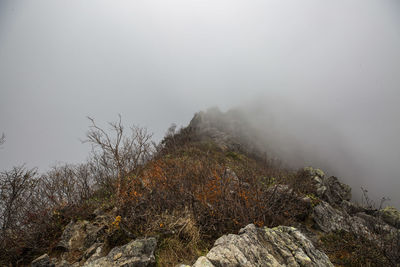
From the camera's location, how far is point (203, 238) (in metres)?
4.88

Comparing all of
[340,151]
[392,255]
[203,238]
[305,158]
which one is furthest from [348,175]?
[203,238]

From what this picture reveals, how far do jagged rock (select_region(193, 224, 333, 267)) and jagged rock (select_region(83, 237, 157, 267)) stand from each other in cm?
169

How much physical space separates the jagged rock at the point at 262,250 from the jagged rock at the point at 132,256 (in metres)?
1.69

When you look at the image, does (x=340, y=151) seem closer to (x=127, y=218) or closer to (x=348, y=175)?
(x=348, y=175)

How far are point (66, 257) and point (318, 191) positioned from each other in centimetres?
1645

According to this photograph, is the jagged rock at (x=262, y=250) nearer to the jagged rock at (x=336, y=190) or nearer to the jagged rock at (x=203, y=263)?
the jagged rock at (x=203, y=263)

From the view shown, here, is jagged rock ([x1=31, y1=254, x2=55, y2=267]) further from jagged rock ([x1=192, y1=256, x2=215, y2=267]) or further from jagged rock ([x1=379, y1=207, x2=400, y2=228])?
jagged rock ([x1=379, y1=207, x2=400, y2=228])

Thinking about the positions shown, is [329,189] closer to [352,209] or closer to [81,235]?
[352,209]

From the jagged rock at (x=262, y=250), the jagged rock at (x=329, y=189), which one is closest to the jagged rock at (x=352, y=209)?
the jagged rock at (x=329, y=189)

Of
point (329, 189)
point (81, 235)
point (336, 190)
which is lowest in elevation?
point (336, 190)

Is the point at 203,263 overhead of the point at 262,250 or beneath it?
overhead

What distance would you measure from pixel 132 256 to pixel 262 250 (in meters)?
3.13

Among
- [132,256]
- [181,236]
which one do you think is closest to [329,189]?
[181,236]

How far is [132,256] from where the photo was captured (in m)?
3.79
